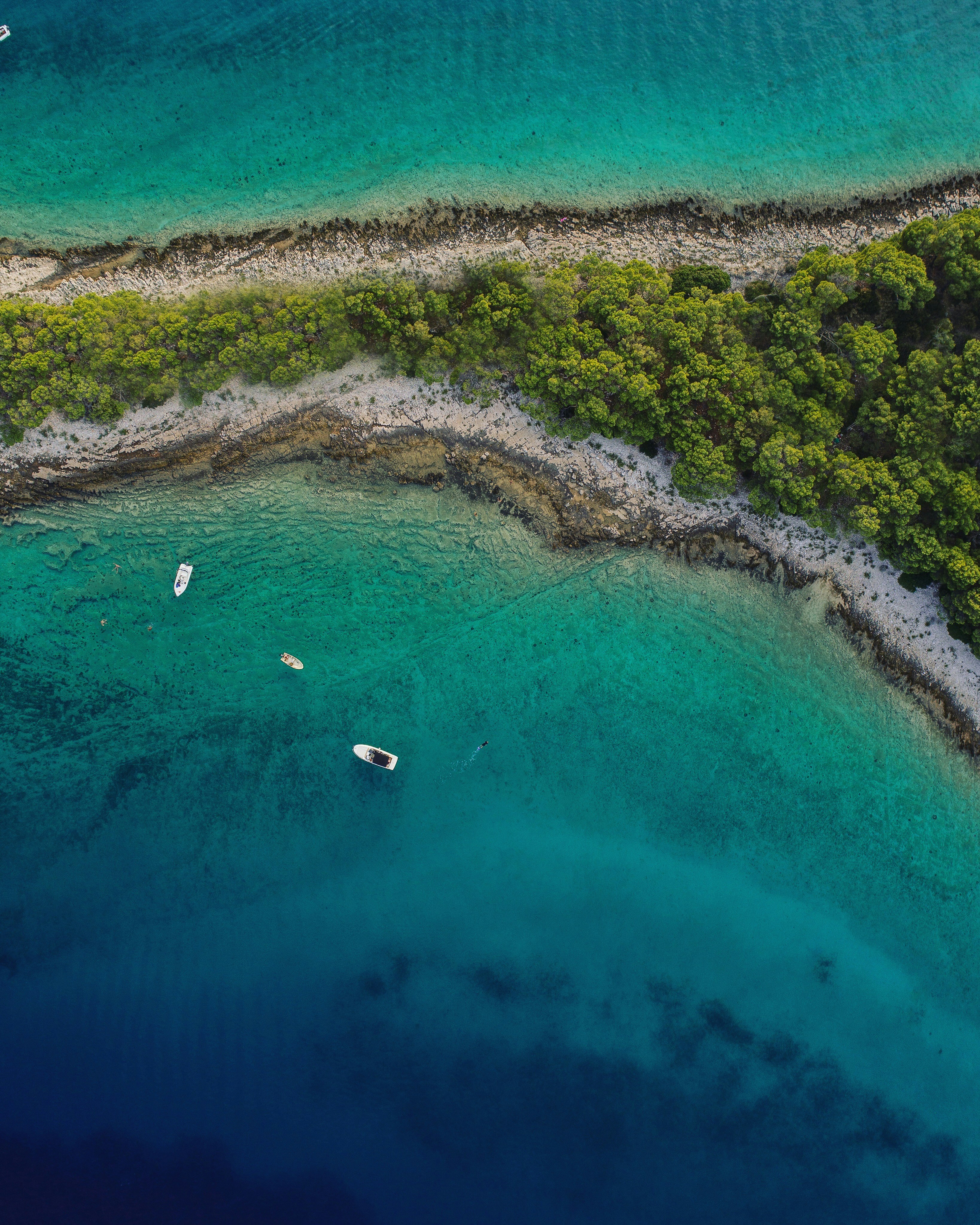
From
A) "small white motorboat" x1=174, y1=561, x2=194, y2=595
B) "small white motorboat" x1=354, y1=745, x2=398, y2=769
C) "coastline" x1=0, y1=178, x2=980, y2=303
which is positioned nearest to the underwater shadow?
"small white motorboat" x1=354, y1=745, x2=398, y2=769

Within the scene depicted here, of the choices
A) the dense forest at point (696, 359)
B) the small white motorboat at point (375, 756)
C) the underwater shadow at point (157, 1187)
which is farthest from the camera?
the underwater shadow at point (157, 1187)

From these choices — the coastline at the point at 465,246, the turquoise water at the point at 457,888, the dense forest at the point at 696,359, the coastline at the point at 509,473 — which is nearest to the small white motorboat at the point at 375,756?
the turquoise water at the point at 457,888

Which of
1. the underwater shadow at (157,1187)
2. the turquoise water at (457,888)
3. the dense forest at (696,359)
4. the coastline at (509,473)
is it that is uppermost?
the dense forest at (696,359)

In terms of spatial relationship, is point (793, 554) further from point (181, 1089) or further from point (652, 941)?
point (181, 1089)

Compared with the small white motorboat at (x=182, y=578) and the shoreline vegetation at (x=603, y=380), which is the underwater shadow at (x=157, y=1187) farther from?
the shoreline vegetation at (x=603, y=380)

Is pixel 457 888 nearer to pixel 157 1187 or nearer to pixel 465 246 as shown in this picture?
pixel 157 1187

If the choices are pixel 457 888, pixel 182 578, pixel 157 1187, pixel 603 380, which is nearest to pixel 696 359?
pixel 603 380

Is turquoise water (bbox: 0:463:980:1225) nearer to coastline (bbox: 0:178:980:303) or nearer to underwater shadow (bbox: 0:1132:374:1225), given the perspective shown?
underwater shadow (bbox: 0:1132:374:1225)
